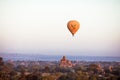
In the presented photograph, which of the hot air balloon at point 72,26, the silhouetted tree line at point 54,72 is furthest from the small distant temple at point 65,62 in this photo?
the hot air balloon at point 72,26

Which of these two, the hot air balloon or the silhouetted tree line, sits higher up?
the hot air balloon

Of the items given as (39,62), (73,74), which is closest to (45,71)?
(39,62)

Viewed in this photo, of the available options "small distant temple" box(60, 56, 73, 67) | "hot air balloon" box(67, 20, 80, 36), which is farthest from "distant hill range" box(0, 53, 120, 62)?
"hot air balloon" box(67, 20, 80, 36)

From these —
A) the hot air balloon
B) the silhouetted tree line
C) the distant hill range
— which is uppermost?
the hot air balloon

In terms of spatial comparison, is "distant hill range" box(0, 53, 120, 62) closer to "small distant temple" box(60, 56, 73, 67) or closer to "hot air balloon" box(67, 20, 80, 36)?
"small distant temple" box(60, 56, 73, 67)

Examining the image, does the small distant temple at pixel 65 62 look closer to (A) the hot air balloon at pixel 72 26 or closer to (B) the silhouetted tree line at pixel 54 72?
(B) the silhouetted tree line at pixel 54 72

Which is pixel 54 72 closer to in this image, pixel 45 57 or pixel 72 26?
pixel 45 57

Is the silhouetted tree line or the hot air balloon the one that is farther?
the hot air balloon

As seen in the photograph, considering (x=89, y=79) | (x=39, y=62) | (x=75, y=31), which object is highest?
(x=75, y=31)

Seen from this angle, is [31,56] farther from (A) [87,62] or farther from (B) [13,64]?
(A) [87,62]

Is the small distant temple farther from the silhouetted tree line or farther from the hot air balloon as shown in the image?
the hot air balloon
